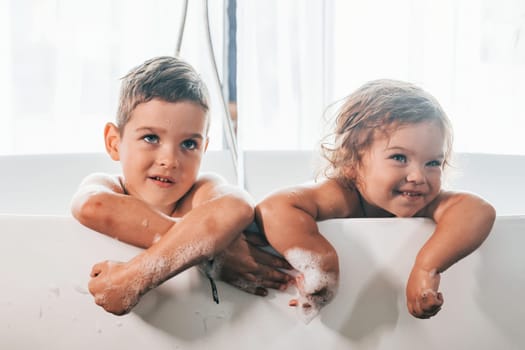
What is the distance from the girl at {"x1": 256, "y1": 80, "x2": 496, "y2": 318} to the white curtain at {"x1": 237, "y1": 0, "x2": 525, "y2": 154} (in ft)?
4.39

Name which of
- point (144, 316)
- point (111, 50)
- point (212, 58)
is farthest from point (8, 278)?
point (111, 50)

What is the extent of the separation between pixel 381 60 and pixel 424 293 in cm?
180

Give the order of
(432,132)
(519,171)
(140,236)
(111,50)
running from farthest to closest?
1. (111,50)
2. (519,171)
3. (432,132)
4. (140,236)

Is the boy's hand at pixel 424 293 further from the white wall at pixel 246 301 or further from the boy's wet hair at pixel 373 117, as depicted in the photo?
the boy's wet hair at pixel 373 117

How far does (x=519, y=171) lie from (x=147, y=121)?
0.97 m

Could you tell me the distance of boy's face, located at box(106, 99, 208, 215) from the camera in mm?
864

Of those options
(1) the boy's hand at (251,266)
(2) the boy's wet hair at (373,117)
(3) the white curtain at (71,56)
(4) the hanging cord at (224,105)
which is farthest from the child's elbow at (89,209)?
(3) the white curtain at (71,56)

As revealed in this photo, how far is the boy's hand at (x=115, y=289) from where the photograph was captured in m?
0.69

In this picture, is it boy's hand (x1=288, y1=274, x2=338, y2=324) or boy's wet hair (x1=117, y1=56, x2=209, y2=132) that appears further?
boy's wet hair (x1=117, y1=56, x2=209, y2=132)

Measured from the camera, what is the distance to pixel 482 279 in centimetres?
78

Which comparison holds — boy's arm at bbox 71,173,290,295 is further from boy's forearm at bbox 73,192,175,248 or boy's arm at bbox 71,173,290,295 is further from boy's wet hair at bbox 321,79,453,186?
boy's wet hair at bbox 321,79,453,186

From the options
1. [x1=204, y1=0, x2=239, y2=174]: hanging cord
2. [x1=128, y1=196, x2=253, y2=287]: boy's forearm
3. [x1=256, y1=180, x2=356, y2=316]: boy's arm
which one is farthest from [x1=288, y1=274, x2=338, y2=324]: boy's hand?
[x1=204, y1=0, x2=239, y2=174]: hanging cord

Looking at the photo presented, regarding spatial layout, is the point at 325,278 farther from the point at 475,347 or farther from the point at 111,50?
the point at 111,50

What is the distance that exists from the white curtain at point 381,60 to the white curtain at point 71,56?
0.23 metres
